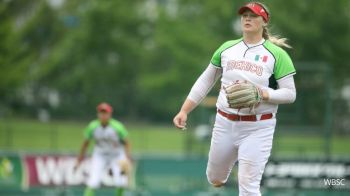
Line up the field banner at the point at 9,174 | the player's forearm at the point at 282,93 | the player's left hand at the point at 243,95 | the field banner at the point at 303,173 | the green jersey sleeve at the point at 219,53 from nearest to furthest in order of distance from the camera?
1. the player's left hand at the point at 243,95
2. the player's forearm at the point at 282,93
3. the green jersey sleeve at the point at 219,53
4. the field banner at the point at 303,173
5. the field banner at the point at 9,174

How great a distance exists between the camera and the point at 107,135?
1477 cm

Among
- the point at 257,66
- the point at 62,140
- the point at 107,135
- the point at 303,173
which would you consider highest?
the point at 257,66

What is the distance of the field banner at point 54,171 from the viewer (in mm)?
18594

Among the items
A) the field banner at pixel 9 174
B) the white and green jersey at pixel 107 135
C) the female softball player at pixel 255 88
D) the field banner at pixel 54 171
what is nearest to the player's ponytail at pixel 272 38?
the female softball player at pixel 255 88

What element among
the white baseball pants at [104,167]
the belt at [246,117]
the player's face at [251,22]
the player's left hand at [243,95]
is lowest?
the white baseball pants at [104,167]

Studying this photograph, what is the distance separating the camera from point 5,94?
1131 inches

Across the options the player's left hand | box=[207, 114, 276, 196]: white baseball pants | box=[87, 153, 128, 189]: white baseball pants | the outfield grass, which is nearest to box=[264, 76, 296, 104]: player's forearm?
the player's left hand

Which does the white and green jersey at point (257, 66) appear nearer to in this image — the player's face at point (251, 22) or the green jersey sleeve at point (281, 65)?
the green jersey sleeve at point (281, 65)

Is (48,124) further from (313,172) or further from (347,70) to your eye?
(347,70)

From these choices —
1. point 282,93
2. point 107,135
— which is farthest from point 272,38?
point 107,135

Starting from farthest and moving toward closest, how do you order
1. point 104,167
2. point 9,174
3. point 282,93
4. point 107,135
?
point 9,174 < point 104,167 < point 107,135 < point 282,93

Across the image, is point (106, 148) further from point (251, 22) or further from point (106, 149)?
point (251, 22)

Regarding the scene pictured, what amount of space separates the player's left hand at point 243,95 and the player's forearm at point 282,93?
0.38ft

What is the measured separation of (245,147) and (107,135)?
7083 mm
